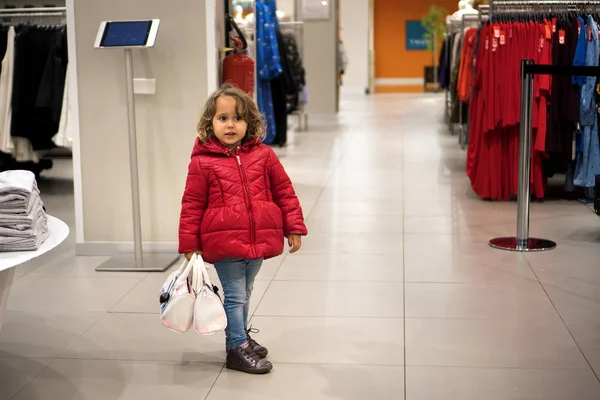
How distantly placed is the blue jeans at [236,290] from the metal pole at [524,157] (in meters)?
2.40

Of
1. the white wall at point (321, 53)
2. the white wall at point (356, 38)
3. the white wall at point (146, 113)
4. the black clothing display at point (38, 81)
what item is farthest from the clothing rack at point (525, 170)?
the white wall at point (356, 38)

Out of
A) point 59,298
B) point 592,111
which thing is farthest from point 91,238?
point 592,111

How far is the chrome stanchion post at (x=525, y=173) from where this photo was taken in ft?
16.7

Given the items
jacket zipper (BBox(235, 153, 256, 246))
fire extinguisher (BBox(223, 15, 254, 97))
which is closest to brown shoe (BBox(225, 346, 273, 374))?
jacket zipper (BBox(235, 153, 256, 246))

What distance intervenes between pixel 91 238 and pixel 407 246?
6.29 feet

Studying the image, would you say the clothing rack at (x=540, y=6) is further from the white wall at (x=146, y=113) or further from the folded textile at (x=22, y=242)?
the folded textile at (x=22, y=242)

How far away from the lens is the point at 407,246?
210 inches

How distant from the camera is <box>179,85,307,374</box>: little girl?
3.13 meters

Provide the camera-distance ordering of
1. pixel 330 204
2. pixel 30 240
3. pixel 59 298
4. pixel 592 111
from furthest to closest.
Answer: pixel 330 204, pixel 592 111, pixel 59 298, pixel 30 240

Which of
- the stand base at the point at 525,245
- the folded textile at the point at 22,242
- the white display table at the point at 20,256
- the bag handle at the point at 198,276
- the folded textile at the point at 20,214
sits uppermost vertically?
the folded textile at the point at 20,214

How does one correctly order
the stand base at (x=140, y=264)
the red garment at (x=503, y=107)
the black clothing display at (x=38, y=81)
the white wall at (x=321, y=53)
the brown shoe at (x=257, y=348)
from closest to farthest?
A: the brown shoe at (x=257, y=348) < the stand base at (x=140, y=264) < the red garment at (x=503, y=107) < the black clothing display at (x=38, y=81) < the white wall at (x=321, y=53)

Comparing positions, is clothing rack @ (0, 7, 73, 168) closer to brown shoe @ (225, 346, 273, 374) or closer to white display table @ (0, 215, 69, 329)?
white display table @ (0, 215, 69, 329)

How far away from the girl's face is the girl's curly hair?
0.05 ft

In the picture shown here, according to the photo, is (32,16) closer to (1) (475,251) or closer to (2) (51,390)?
(1) (475,251)
